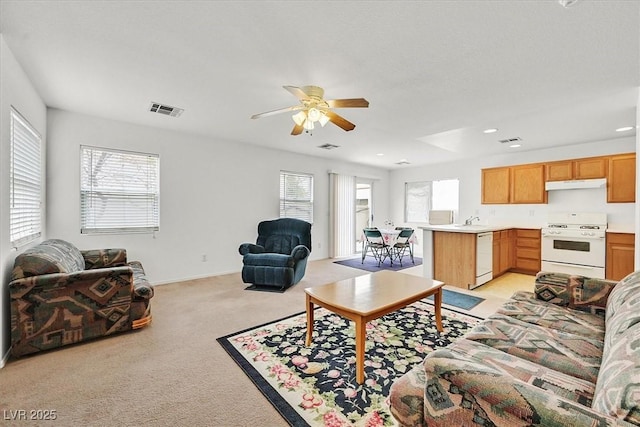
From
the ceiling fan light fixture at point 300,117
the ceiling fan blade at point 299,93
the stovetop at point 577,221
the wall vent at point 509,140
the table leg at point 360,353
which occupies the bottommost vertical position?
the table leg at point 360,353

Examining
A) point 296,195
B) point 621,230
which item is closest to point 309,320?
point 296,195

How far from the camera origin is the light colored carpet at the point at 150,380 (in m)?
1.55

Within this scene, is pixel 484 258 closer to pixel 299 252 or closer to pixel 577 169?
pixel 577 169

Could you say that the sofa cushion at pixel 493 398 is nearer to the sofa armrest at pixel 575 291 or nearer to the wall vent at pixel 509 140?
the sofa armrest at pixel 575 291

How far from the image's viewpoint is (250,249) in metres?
4.21

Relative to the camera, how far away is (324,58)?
2.21m

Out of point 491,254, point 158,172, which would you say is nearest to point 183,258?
point 158,172

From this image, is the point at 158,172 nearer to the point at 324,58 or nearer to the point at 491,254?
the point at 324,58

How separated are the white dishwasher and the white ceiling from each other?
170 centimetres

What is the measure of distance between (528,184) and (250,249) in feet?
17.6

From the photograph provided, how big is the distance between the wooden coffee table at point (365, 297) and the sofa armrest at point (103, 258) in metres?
2.60

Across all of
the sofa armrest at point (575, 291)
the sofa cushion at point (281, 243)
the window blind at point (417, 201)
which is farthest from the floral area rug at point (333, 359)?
the window blind at point (417, 201)

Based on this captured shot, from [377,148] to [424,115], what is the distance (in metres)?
1.87

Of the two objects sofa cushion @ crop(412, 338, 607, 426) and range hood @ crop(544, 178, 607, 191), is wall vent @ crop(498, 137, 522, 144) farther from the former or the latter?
sofa cushion @ crop(412, 338, 607, 426)
